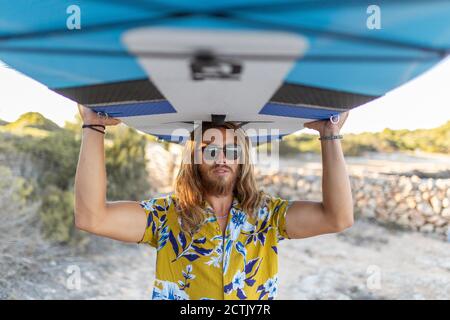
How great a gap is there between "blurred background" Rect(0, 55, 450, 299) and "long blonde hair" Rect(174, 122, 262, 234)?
2486mm

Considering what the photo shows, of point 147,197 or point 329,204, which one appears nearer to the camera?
point 329,204

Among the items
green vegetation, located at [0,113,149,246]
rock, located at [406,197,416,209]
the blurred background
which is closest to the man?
the blurred background

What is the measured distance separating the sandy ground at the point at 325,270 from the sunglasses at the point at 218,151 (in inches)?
151

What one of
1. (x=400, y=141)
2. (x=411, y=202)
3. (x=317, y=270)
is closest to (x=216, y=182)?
(x=317, y=270)

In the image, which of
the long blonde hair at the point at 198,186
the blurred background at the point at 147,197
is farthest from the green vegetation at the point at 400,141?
the long blonde hair at the point at 198,186

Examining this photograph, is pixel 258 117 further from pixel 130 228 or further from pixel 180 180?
pixel 130 228

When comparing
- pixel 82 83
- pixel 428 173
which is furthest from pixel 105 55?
pixel 428 173

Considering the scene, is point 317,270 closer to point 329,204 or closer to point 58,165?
point 58,165

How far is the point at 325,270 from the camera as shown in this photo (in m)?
6.07

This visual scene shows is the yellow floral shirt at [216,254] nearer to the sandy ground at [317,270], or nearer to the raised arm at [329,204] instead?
the raised arm at [329,204]

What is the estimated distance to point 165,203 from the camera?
156cm

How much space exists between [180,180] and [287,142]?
8.65m

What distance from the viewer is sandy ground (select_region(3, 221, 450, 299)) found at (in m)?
5.05

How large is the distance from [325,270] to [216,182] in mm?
4963
